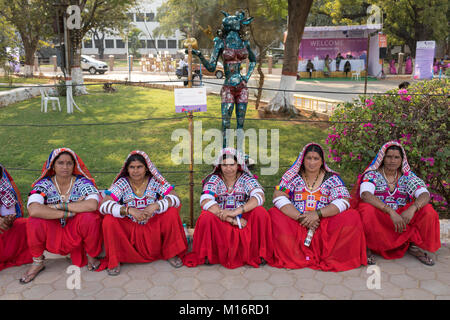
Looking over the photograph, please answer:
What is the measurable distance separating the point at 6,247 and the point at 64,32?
9.59 meters

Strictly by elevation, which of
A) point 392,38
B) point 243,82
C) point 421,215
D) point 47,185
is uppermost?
point 392,38

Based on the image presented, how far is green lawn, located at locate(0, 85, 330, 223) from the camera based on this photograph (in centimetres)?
622

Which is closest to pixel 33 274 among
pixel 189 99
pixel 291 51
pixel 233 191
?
pixel 233 191

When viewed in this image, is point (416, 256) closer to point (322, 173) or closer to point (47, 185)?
point (322, 173)

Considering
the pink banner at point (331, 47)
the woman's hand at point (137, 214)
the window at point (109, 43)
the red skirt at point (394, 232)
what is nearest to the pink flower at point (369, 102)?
the red skirt at point (394, 232)

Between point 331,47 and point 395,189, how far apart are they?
21.4 meters

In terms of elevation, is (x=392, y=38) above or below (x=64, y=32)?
above

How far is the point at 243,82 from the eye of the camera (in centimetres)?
595

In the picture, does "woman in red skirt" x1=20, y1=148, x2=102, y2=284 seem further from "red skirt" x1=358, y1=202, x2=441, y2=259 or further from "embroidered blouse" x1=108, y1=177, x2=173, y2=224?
"red skirt" x1=358, y1=202, x2=441, y2=259

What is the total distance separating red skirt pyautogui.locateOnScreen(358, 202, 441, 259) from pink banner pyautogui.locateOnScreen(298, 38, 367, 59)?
2099 centimetres

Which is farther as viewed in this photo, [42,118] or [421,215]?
[42,118]

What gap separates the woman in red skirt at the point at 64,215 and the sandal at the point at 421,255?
2.91 meters

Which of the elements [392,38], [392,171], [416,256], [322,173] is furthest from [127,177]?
[392,38]
